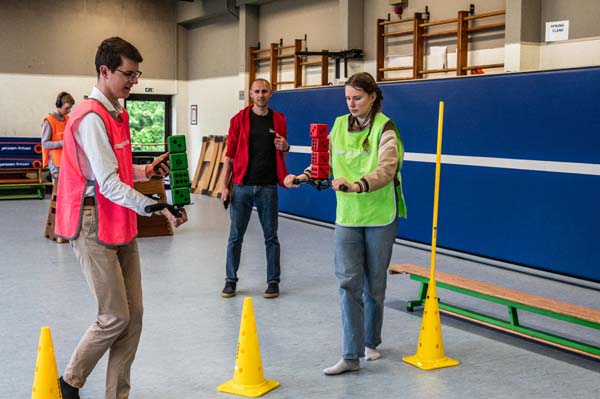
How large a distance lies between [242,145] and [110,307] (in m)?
2.74

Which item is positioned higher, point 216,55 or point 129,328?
point 216,55

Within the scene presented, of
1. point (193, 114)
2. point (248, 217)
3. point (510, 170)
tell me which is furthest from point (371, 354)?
point (193, 114)

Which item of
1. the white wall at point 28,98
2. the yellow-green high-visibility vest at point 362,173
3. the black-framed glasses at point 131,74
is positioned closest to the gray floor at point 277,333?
the yellow-green high-visibility vest at point 362,173

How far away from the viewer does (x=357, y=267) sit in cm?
391

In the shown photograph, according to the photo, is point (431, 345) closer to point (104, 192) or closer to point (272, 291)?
point (272, 291)

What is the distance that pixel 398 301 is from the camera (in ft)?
18.4

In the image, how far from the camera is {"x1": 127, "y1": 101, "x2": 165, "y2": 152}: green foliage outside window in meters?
15.9

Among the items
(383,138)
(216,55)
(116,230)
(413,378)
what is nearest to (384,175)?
(383,138)

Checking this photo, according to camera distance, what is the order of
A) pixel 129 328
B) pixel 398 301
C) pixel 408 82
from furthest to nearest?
pixel 408 82 < pixel 398 301 < pixel 129 328

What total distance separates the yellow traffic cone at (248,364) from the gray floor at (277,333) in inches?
3.0

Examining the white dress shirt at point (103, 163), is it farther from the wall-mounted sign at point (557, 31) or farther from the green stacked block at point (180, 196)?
the wall-mounted sign at point (557, 31)

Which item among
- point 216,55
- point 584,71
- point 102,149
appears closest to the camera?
point 102,149

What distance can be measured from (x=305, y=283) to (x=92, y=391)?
277cm

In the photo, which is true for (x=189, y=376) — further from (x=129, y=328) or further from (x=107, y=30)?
(x=107, y=30)
